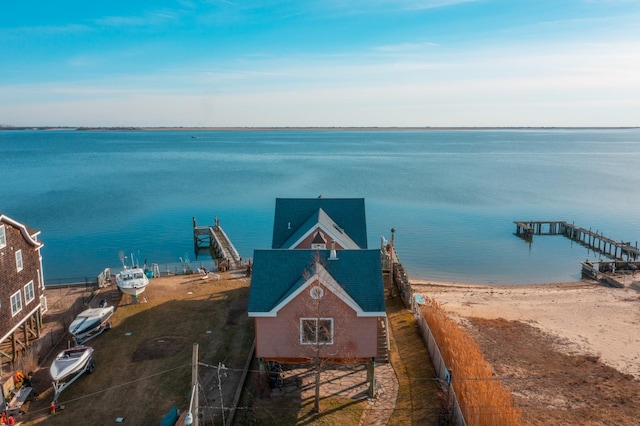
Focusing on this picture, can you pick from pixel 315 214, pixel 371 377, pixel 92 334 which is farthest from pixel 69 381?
pixel 315 214

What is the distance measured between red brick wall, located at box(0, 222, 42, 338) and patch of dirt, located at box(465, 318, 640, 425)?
27605 millimetres

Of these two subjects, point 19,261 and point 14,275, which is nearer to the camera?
point 14,275

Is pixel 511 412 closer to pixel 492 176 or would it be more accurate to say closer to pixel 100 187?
pixel 100 187

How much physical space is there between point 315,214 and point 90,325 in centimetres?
1621

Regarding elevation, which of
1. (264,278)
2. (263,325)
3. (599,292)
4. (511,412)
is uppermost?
(264,278)

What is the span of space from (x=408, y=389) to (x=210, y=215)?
59.5m

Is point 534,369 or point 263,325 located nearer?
point 263,325

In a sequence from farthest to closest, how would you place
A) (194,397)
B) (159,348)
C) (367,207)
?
(367,207) < (159,348) < (194,397)

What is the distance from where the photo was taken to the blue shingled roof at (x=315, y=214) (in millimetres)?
35750

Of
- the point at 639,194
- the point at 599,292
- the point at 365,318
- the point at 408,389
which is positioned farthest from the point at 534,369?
the point at 639,194

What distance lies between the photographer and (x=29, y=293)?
3011cm

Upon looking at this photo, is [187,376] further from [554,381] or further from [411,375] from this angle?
[554,381]

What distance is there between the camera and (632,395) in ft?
84.6

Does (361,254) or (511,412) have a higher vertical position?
(361,254)
